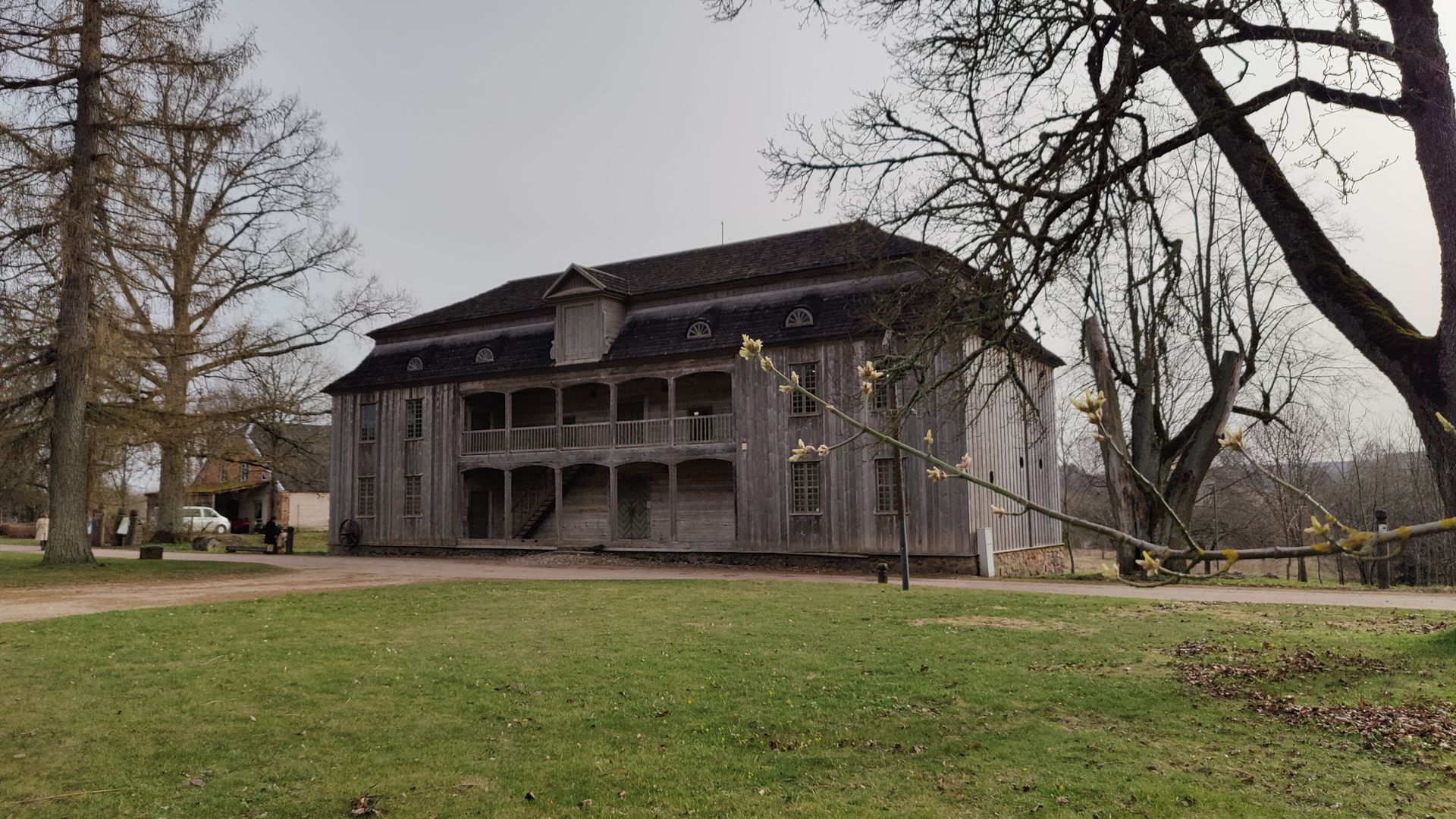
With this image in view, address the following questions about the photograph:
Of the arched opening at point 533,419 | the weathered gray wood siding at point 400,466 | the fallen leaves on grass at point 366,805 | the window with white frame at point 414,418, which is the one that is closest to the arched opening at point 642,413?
the arched opening at point 533,419

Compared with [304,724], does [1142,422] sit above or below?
above

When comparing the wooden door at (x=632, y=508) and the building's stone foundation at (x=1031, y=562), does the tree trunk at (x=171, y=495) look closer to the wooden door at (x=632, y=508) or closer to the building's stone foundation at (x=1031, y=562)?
the wooden door at (x=632, y=508)

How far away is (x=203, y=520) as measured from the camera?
49000mm

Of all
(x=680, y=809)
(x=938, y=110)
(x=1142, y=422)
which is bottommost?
(x=680, y=809)

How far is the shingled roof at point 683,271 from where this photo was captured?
27.7 meters

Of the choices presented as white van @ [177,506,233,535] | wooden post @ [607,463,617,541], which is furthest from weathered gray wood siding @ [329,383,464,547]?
white van @ [177,506,233,535]

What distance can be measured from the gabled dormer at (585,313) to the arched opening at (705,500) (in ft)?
15.9

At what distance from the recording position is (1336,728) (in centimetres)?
728

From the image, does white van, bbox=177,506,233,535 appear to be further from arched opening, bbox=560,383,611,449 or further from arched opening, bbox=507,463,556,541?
arched opening, bbox=560,383,611,449

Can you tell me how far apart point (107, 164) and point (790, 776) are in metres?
23.0

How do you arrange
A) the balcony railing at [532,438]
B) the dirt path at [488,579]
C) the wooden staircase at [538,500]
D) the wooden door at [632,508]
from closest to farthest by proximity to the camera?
1. the dirt path at [488,579]
2. the wooden door at [632,508]
3. the balcony railing at [532,438]
4. the wooden staircase at [538,500]

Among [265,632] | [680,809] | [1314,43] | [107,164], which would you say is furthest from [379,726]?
[107,164]

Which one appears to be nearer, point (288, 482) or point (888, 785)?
point (888, 785)

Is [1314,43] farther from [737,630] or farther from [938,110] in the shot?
[737,630]
